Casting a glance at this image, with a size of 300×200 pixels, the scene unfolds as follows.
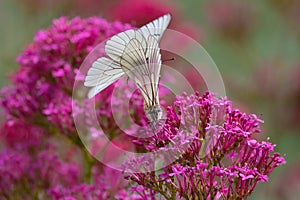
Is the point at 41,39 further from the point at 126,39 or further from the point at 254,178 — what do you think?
the point at 254,178

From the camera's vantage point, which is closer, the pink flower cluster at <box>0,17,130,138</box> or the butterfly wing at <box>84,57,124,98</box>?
the butterfly wing at <box>84,57,124,98</box>

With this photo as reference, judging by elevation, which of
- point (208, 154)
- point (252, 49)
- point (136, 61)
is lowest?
point (208, 154)

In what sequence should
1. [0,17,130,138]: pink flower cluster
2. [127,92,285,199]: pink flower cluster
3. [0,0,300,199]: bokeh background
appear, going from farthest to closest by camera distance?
[0,0,300,199]: bokeh background, [0,17,130,138]: pink flower cluster, [127,92,285,199]: pink flower cluster

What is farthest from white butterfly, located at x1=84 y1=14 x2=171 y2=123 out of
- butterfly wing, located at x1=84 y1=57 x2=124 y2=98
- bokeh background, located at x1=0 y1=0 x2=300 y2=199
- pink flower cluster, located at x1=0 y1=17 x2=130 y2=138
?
bokeh background, located at x1=0 y1=0 x2=300 y2=199

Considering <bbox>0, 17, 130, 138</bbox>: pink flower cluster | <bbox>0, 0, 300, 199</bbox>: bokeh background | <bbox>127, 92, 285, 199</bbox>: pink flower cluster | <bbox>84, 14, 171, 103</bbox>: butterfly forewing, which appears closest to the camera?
<bbox>127, 92, 285, 199</bbox>: pink flower cluster

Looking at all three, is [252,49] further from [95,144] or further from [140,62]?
[140,62]

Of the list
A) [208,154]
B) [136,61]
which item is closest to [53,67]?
[136,61]

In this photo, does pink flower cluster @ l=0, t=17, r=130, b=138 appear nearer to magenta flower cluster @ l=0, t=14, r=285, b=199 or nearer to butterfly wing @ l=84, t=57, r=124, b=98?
→ magenta flower cluster @ l=0, t=14, r=285, b=199

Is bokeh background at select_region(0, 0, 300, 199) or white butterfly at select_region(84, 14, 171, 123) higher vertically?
bokeh background at select_region(0, 0, 300, 199)
